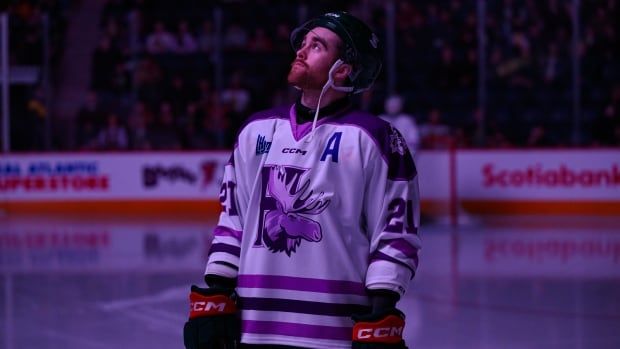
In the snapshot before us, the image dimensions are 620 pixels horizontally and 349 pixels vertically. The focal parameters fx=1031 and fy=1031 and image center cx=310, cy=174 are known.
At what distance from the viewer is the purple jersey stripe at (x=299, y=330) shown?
2488 mm

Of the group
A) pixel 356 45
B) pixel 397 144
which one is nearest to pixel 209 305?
pixel 397 144

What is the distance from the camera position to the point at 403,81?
14594 millimetres

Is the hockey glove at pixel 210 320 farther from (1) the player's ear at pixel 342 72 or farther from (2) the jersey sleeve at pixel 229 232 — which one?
(1) the player's ear at pixel 342 72

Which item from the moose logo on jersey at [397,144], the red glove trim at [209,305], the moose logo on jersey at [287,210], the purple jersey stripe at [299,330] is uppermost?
the moose logo on jersey at [397,144]

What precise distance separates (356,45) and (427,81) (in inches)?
487

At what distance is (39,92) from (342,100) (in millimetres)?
12535

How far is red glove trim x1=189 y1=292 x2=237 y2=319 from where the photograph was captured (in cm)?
249

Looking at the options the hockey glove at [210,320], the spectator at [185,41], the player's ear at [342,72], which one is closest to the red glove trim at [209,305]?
the hockey glove at [210,320]

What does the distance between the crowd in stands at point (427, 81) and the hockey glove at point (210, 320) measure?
36.7 ft

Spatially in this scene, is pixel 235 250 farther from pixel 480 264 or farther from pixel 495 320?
pixel 480 264

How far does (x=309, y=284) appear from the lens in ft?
8.19

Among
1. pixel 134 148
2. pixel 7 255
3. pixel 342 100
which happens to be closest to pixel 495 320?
pixel 342 100

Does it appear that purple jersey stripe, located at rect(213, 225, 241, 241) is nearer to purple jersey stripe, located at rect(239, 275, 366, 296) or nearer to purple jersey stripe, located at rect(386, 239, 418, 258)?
purple jersey stripe, located at rect(239, 275, 366, 296)

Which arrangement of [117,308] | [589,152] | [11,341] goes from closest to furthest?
[11,341], [117,308], [589,152]
